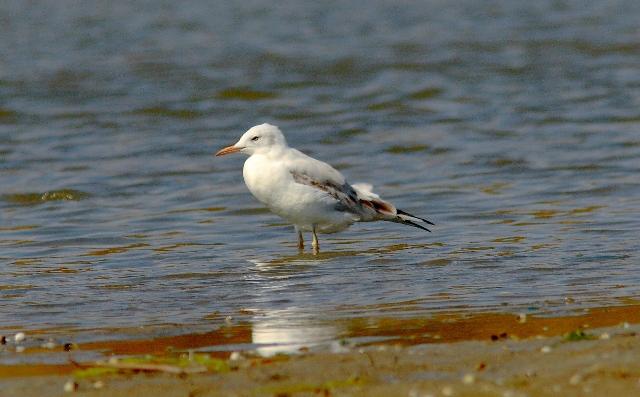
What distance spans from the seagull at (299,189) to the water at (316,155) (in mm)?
259

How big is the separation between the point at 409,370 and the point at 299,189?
3.88m

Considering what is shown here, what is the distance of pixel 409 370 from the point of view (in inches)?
165

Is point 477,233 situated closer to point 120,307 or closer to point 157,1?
point 120,307

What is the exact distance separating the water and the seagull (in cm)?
26

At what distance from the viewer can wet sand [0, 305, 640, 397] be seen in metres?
3.88

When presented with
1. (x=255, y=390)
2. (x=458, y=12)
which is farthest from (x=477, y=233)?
(x=458, y=12)

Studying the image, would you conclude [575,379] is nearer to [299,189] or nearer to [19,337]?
[19,337]

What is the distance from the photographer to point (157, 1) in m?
27.3

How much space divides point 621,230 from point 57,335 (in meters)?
4.71

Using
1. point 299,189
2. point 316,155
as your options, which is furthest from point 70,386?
point 316,155

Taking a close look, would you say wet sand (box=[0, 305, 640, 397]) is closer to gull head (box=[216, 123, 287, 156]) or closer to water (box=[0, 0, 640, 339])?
water (box=[0, 0, 640, 339])

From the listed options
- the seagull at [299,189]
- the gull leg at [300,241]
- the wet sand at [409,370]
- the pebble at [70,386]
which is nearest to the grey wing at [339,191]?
the seagull at [299,189]

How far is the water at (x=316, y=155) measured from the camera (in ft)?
21.2

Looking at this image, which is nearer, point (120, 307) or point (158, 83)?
point (120, 307)
